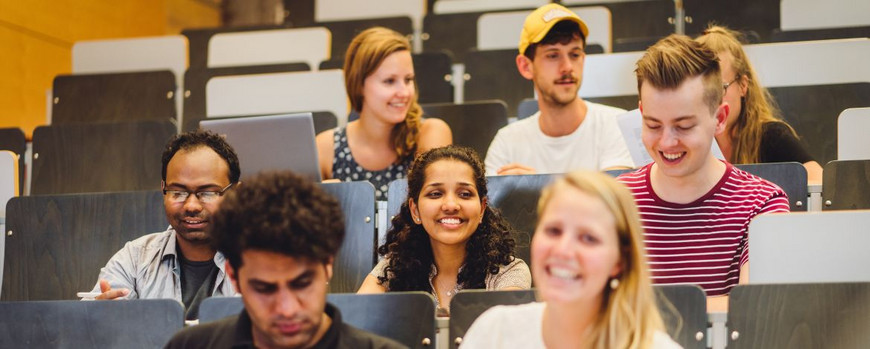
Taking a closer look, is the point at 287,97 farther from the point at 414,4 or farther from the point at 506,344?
the point at 506,344

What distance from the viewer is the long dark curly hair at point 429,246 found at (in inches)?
77.1

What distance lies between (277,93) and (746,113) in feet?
5.00

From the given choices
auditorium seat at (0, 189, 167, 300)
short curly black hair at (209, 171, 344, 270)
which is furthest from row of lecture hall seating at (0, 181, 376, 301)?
short curly black hair at (209, 171, 344, 270)

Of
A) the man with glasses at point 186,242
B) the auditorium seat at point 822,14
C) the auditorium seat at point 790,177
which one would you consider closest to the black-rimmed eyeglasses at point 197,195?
the man with glasses at point 186,242

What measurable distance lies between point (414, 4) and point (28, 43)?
1.68m

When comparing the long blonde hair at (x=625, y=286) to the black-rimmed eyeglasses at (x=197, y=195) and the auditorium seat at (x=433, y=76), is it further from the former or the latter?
the auditorium seat at (x=433, y=76)

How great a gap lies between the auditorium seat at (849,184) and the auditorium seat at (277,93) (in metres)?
1.62

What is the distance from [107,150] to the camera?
2.77 meters

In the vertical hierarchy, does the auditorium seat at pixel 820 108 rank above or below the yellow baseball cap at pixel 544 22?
below

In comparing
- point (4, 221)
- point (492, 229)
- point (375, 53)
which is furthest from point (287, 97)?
point (492, 229)

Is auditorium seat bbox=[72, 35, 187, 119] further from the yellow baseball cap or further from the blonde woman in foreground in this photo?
the blonde woman in foreground

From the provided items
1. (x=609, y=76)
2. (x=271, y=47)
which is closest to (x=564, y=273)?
(x=609, y=76)

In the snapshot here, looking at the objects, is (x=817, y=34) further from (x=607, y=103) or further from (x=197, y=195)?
(x=197, y=195)

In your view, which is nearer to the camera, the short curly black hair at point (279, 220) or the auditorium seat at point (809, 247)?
the short curly black hair at point (279, 220)
